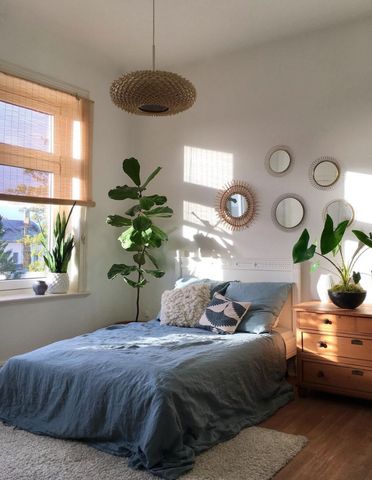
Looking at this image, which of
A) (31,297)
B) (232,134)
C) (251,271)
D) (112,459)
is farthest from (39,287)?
(232,134)

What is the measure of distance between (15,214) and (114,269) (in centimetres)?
103

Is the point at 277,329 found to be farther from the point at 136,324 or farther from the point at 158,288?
the point at 158,288

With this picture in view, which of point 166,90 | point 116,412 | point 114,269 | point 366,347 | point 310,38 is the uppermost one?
point 310,38

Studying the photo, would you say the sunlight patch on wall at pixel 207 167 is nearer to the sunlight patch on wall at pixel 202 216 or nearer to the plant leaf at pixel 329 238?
the sunlight patch on wall at pixel 202 216

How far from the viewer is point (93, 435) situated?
2719 mm

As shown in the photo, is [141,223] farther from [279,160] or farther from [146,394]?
[146,394]

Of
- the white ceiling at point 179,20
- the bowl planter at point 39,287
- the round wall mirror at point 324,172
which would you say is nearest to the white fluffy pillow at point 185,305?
the bowl planter at point 39,287

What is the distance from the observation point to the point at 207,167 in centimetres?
483

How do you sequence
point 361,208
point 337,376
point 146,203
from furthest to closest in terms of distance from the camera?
point 146,203
point 361,208
point 337,376

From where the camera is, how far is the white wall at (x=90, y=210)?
160 inches

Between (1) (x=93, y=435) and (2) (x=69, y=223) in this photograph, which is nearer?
(1) (x=93, y=435)

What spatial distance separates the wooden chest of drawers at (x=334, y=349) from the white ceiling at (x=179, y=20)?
92.2 inches

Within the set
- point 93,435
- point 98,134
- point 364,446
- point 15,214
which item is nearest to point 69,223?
point 15,214

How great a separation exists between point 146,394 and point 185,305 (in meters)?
1.55
